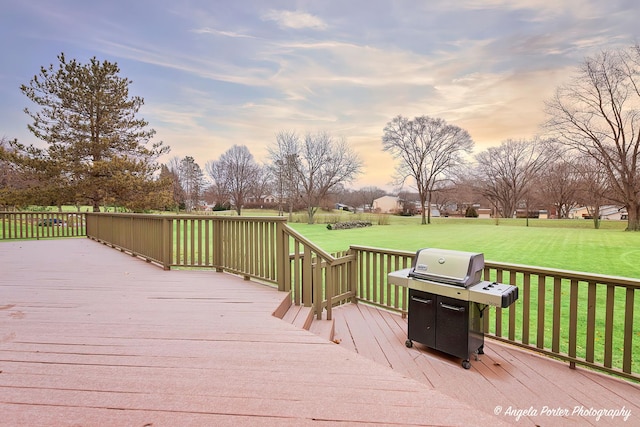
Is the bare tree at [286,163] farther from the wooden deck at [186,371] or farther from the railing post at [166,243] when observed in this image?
the wooden deck at [186,371]

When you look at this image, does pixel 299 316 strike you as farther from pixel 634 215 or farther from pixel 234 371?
pixel 634 215

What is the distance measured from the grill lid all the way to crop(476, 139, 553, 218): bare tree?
2956 cm

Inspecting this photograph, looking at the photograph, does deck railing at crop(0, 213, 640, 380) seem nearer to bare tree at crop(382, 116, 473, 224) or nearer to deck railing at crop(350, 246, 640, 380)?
deck railing at crop(350, 246, 640, 380)

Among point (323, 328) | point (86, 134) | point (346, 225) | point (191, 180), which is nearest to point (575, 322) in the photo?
point (323, 328)

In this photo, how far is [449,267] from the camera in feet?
9.34

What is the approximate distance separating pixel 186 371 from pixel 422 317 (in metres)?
2.18

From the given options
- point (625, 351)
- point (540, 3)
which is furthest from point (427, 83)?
point (625, 351)

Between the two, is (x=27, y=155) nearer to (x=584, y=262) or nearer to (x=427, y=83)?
(x=427, y=83)

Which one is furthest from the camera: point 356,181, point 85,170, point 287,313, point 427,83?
point 356,181

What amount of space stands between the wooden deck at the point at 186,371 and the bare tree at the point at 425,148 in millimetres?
24255

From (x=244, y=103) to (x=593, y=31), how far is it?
11.4 meters

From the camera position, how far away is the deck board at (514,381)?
83.2 inches

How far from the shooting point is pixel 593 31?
8.07 m

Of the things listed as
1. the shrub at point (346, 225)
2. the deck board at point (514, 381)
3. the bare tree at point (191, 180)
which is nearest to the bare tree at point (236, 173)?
the bare tree at point (191, 180)
